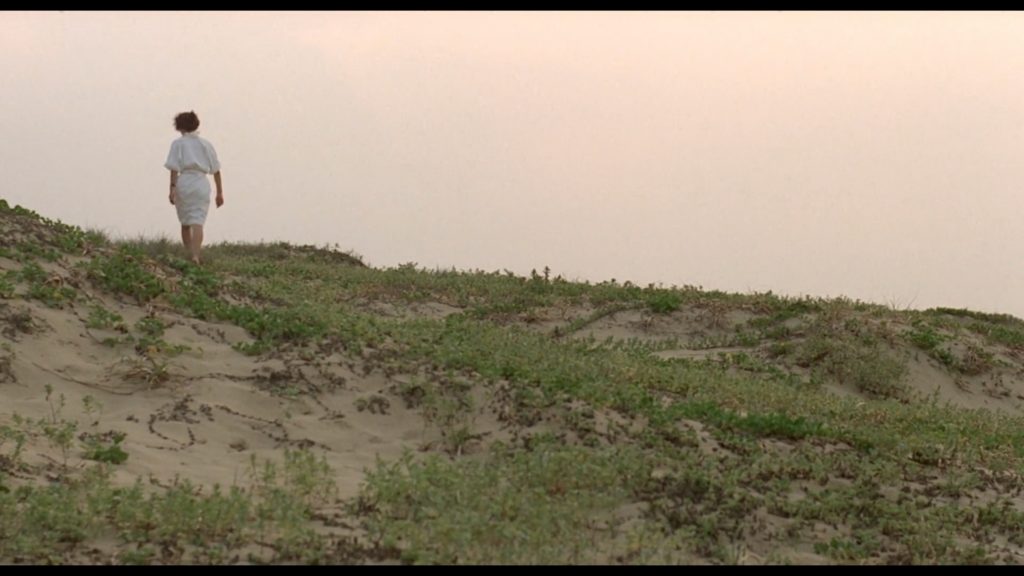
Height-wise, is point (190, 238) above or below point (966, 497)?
above

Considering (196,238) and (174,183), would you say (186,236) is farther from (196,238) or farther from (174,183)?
(174,183)

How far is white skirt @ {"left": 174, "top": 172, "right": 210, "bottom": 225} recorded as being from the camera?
517 inches

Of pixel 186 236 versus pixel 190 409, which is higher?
pixel 186 236

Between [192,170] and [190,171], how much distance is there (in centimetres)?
3

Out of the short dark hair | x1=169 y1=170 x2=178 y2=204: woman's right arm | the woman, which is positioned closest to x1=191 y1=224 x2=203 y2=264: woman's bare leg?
the woman

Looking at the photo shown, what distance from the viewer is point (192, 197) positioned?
43.2ft

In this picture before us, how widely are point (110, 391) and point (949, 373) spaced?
863cm

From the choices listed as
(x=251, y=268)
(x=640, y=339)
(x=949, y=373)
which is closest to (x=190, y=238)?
(x=251, y=268)

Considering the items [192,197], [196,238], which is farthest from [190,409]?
[196,238]

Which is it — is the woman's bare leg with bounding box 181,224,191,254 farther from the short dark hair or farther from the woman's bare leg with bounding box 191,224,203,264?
the short dark hair

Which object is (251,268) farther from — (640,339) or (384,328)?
(384,328)

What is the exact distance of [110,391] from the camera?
816 cm

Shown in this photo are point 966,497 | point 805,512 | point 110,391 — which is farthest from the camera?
point 110,391
